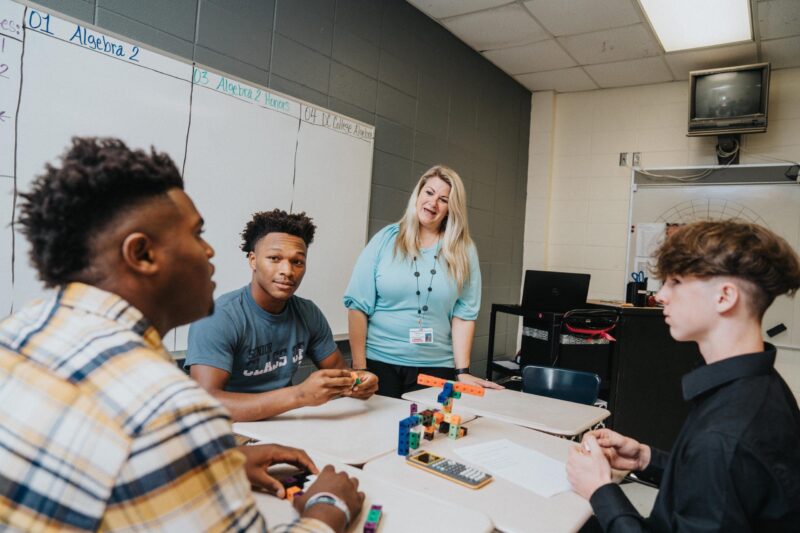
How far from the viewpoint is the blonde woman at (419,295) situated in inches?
89.7

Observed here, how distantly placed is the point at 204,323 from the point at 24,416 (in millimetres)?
1019

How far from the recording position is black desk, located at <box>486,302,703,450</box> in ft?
11.1

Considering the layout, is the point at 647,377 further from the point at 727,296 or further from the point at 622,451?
the point at 727,296

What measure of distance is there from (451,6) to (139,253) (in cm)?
355

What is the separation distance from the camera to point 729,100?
161 inches

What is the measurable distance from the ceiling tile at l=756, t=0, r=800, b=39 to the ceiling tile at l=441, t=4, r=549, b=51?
1405 mm

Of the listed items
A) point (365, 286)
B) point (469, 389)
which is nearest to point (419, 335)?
point (365, 286)

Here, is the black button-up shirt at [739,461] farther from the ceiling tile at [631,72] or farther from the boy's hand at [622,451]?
the ceiling tile at [631,72]

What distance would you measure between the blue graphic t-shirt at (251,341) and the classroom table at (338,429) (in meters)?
0.19

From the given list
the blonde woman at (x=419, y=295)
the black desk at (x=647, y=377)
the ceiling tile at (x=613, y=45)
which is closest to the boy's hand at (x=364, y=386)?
the blonde woman at (x=419, y=295)

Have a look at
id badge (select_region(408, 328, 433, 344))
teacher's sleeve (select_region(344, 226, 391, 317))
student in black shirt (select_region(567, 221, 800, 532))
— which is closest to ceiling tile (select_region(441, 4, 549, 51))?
teacher's sleeve (select_region(344, 226, 391, 317))

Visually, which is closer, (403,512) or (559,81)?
(403,512)

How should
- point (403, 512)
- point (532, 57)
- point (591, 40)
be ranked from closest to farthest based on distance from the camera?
point (403, 512) → point (591, 40) → point (532, 57)

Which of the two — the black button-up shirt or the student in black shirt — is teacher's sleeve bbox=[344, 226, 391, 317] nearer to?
the student in black shirt
